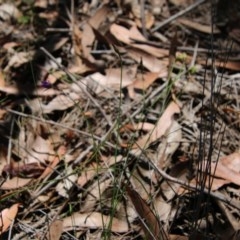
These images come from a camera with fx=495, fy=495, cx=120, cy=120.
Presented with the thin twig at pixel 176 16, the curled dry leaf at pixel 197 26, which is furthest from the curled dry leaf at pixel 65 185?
the curled dry leaf at pixel 197 26

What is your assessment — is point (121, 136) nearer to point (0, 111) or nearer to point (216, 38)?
point (0, 111)

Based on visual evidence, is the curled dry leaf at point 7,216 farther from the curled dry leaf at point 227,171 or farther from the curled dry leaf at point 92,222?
the curled dry leaf at point 227,171

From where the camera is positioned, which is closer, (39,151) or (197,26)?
(39,151)

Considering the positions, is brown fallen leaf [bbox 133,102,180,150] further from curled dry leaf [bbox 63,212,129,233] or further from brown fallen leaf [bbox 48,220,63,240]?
brown fallen leaf [bbox 48,220,63,240]

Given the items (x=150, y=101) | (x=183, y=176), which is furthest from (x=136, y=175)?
(x=150, y=101)

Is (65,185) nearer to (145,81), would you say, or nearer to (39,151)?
(39,151)

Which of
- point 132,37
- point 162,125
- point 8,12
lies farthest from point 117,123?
point 8,12
